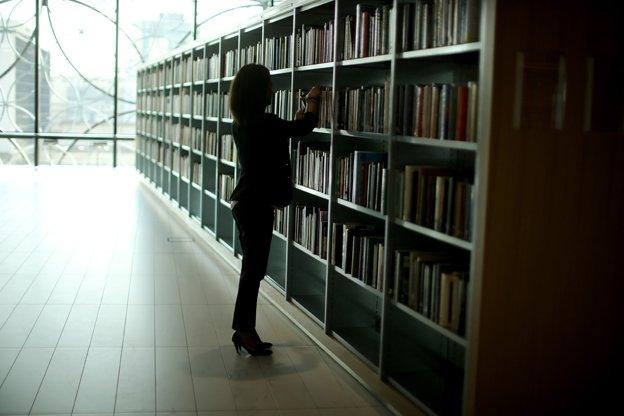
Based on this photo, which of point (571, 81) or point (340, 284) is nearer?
point (571, 81)

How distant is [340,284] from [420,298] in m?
1.65

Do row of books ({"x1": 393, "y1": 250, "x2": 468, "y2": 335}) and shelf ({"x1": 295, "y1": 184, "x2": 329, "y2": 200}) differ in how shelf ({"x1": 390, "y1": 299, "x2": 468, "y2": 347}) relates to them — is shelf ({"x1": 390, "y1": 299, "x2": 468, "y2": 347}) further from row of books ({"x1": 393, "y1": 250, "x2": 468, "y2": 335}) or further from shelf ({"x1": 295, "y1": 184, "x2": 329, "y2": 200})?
shelf ({"x1": 295, "y1": 184, "x2": 329, "y2": 200})

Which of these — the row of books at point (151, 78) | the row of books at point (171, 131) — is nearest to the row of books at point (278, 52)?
the row of books at point (171, 131)

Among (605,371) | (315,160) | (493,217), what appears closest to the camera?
(493,217)

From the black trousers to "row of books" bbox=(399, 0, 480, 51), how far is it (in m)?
1.30

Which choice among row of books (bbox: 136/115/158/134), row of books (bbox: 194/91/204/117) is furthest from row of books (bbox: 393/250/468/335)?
row of books (bbox: 136/115/158/134)

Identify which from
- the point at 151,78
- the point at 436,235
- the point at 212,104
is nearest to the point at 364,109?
the point at 436,235

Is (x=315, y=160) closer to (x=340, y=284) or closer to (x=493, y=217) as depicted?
(x=340, y=284)

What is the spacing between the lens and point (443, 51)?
3227 millimetres

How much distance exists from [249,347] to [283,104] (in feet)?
6.50

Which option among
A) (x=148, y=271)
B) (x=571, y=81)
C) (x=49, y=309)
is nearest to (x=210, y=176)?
(x=148, y=271)

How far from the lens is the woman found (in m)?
4.36

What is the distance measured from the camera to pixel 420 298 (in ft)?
11.5

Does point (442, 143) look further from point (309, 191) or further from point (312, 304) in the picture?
point (312, 304)
